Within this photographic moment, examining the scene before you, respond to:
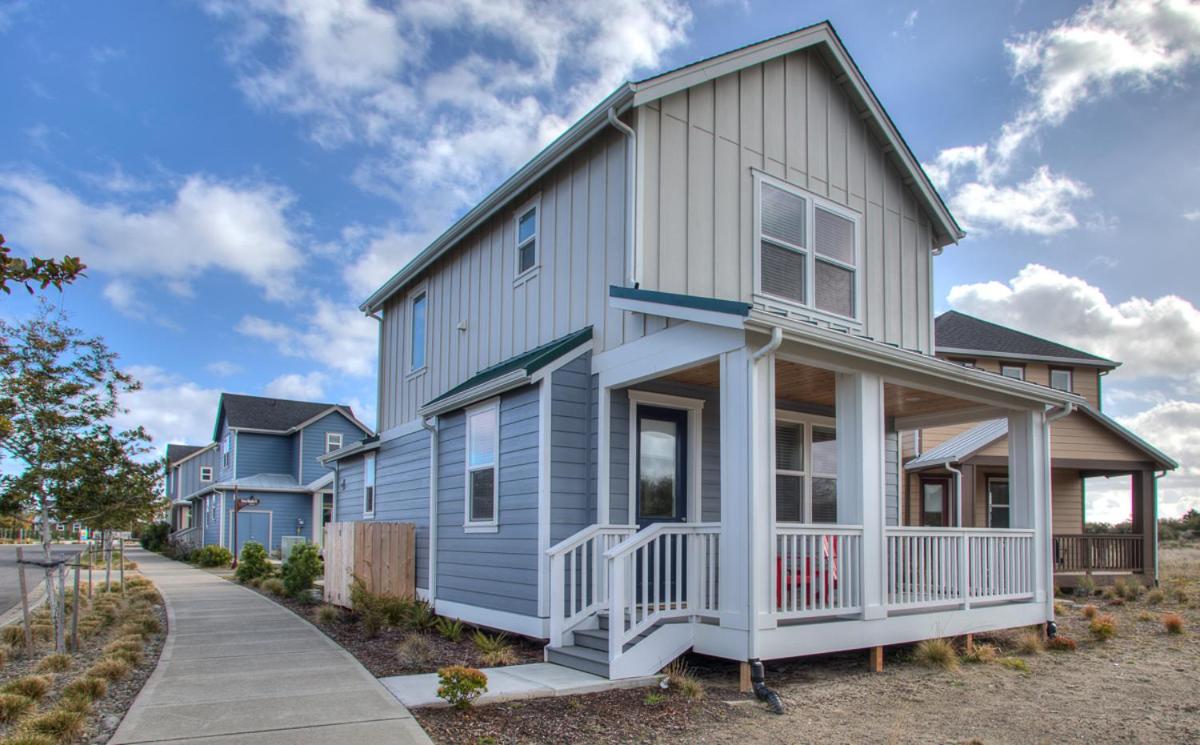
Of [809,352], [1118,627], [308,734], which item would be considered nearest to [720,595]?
[809,352]

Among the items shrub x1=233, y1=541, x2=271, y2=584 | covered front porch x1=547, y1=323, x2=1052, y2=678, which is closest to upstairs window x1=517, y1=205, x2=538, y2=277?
covered front porch x1=547, y1=323, x2=1052, y2=678

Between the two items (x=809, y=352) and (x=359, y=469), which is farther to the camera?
(x=359, y=469)

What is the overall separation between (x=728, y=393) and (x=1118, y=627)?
25.5 feet

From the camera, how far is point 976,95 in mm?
13250

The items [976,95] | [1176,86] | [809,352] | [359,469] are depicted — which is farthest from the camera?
[359,469]

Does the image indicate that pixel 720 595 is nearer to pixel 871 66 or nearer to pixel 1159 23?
pixel 871 66

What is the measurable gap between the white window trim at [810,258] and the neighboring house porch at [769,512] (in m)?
1.02

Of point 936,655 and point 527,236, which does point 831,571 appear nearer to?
point 936,655

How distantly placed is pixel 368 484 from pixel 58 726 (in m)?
10.2

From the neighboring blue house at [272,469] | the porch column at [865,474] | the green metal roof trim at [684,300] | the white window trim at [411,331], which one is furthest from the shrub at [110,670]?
the neighboring blue house at [272,469]

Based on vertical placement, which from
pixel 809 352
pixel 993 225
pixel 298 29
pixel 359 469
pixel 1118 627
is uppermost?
pixel 298 29

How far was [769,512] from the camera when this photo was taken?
7.23 m

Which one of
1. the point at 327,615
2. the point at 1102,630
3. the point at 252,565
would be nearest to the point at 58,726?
the point at 327,615

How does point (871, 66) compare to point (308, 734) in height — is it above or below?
above
